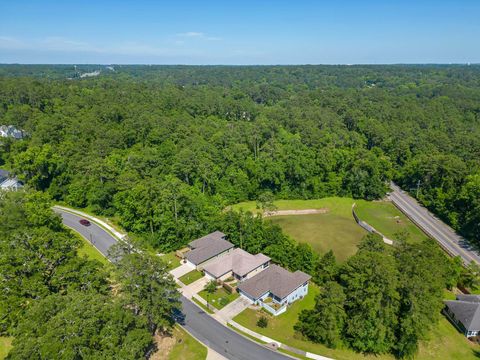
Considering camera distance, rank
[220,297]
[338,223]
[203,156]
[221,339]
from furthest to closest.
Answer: [203,156] → [338,223] → [220,297] → [221,339]

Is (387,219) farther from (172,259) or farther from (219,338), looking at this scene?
(219,338)

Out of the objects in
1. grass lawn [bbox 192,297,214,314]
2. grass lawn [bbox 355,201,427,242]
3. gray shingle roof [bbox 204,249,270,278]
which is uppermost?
gray shingle roof [bbox 204,249,270,278]

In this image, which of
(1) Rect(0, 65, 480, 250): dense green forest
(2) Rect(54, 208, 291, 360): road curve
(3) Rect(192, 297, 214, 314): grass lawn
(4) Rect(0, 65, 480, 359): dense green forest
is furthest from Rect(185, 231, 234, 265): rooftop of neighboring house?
(2) Rect(54, 208, 291, 360): road curve

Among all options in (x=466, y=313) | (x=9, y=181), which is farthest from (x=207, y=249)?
(x=9, y=181)

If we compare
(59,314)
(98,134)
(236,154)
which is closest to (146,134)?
(98,134)

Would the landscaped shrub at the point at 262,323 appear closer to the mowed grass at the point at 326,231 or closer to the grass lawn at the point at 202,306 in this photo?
the grass lawn at the point at 202,306

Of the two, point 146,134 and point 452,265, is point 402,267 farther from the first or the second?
point 146,134

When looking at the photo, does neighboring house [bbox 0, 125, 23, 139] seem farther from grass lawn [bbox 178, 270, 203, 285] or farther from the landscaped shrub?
the landscaped shrub
